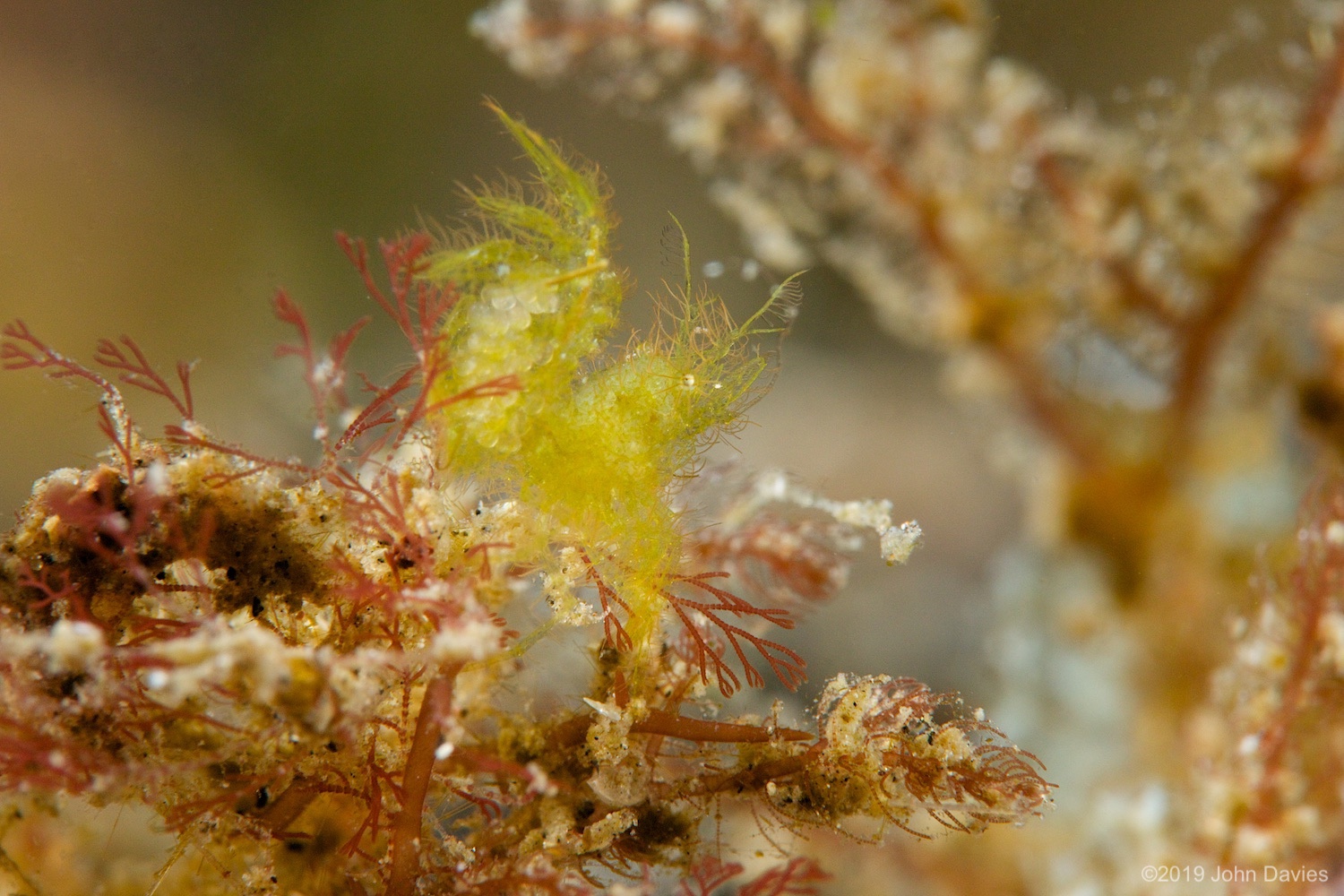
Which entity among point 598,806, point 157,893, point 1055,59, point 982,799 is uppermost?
point 1055,59

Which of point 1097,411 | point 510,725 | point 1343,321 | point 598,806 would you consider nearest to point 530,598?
point 510,725

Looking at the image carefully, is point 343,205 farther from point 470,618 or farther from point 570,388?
point 470,618

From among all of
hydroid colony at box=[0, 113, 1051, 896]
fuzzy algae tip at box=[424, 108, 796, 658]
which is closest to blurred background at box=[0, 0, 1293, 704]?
fuzzy algae tip at box=[424, 108, 796, 658]

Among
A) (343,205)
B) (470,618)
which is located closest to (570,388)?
(470,618)

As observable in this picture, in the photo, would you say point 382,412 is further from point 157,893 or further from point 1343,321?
point 1343,321

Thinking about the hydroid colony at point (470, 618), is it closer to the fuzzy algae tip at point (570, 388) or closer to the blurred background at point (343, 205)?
the fuzzy algae tip at point (570, 388)
